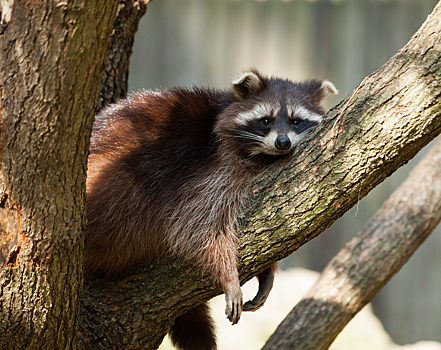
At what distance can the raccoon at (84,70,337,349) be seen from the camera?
123 inches

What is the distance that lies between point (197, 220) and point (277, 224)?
2.40ft

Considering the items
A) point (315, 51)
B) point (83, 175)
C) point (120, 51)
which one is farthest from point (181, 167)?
point (315, 51)

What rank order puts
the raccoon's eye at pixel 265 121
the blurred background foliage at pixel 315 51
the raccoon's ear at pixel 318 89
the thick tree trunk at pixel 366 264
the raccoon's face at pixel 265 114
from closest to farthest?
the raccoon's face at pixel 265 114, the raccoon's eye at pixel 265 121, the raccoon's ear at pixel 318 89, the thick tree trunk at pixel 366 264, the blurred background foliage at pixel 315 51

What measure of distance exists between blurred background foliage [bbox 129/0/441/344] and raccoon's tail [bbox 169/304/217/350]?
122 inches

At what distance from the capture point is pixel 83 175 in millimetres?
2170

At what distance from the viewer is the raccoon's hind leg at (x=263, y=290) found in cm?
320

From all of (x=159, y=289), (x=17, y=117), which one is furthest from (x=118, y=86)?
(x=17, y=117)

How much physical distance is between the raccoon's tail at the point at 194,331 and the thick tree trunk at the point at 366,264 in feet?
1.76

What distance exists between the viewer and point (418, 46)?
2305 millimetres

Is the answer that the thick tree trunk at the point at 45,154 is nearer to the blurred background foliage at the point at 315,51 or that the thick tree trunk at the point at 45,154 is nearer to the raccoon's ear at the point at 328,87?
the raccoon's ear at the point at 328,87

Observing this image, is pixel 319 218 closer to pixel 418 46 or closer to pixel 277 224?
pixel 277 224

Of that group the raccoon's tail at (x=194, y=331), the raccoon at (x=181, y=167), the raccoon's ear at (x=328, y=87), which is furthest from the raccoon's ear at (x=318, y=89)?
the raccoon's tail at (x=194, y=331)

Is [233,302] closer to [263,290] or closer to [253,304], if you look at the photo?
[253,304]

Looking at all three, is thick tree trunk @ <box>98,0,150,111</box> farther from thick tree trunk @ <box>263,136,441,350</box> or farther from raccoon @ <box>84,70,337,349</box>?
thick tree trunk @ <box>263,136,441,350</box>
